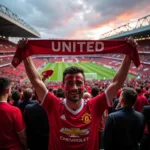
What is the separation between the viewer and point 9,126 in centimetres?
267

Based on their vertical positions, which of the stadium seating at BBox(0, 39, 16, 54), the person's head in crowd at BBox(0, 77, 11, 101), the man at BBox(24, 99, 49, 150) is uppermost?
the stadium seating at BBox(0, 39, 16, 54)

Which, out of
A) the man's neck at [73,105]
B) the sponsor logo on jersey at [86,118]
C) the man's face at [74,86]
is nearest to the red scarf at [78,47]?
the man's face at [74,86]

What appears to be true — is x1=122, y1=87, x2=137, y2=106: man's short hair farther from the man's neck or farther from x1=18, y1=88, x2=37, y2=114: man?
x1=18, y1=88, x2=37, y2=114: man

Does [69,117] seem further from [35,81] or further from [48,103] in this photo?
[35,81]

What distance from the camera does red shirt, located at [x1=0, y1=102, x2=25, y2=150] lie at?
8.71 feet

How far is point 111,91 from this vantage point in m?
2.43

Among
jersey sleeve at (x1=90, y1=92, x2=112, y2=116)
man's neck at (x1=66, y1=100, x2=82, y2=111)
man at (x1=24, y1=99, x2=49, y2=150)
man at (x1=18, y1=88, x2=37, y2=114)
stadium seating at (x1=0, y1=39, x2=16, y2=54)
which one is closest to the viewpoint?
man's neck at (x1=66, y1=100, x2=82, y2=111)

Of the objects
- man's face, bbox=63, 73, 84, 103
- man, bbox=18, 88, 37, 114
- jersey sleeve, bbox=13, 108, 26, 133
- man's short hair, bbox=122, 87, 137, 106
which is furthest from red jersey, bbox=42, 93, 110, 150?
man, bbox=18, 88, 37, 114

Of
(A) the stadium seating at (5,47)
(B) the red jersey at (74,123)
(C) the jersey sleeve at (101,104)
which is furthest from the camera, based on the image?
(A) the stadium seating at (5,47)

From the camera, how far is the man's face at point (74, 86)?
2.24 metres

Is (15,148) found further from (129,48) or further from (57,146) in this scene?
(129,48)

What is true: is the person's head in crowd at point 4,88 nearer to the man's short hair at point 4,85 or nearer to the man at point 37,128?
the man's short hair at point 4,85

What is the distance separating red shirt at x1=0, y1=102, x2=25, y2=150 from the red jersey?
651mm

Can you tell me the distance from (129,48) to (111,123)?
127cm
